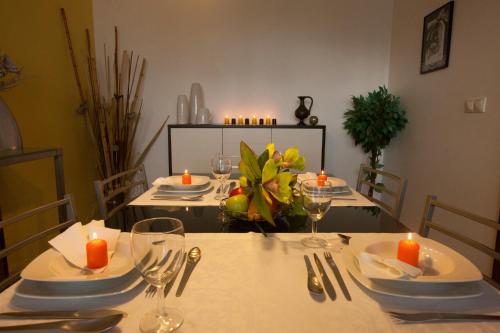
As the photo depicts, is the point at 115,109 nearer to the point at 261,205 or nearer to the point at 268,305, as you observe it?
the point at 261,205

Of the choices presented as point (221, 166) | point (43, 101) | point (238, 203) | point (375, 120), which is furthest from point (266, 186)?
point (375, 120)

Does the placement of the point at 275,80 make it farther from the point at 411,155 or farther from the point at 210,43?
the point at 411,155

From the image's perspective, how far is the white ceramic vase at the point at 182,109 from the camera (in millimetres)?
3189

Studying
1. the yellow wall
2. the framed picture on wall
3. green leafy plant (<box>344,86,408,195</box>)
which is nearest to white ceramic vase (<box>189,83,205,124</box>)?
the yellow wall

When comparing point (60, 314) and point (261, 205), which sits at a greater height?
point (261, 205)

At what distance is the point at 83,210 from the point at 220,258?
2640 millimetres

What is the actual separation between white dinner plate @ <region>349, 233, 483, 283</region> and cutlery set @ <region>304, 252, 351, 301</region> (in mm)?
64

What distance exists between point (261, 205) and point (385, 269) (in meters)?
0.36

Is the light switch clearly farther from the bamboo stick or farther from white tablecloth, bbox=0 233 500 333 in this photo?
the bamboo stick

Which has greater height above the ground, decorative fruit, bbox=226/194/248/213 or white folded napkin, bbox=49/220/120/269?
decorative fruit, bbox=226/194/248/213

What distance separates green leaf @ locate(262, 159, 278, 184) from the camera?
91 cm

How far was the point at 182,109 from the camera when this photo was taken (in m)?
3.19

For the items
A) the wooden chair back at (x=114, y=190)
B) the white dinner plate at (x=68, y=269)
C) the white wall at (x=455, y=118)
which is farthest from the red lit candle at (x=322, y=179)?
the white wall at (x=455, y=118)

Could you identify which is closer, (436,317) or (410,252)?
(436,317)
